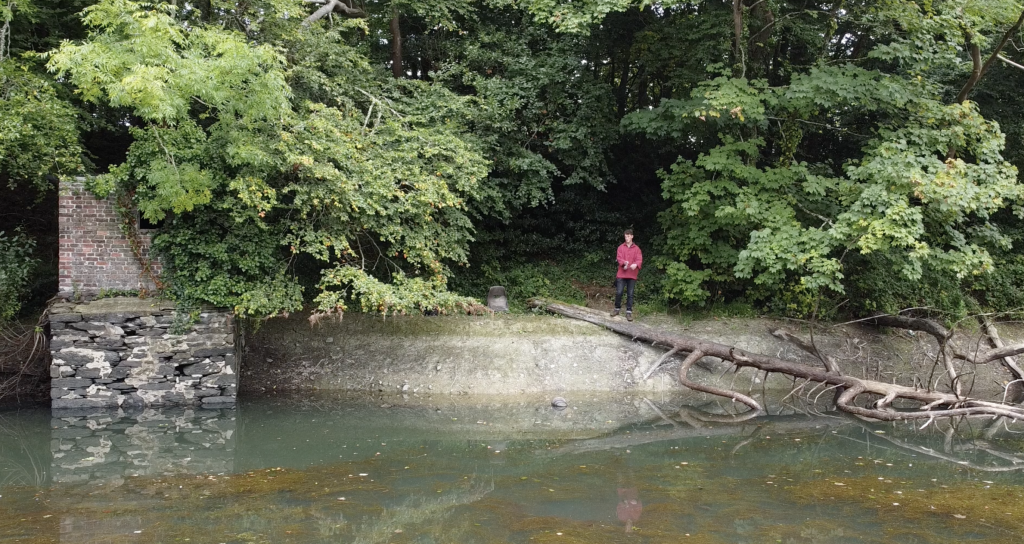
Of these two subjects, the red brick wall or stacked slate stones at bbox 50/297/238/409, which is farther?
the red brick wall

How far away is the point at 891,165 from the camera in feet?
35.1

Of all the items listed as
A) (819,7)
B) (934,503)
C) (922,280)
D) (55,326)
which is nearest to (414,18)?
(819,7)

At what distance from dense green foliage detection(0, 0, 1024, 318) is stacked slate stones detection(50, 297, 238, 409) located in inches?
22.4

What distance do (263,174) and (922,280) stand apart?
11.9 m

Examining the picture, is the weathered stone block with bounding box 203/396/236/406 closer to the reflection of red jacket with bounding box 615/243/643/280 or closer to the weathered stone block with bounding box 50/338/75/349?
the weathered stone block with bounding box 50/338/75/349

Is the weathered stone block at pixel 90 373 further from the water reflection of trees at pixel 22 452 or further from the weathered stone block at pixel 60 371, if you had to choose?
the water reflection of trees at pixel 22 452

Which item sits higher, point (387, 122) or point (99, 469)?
point (387, 122)

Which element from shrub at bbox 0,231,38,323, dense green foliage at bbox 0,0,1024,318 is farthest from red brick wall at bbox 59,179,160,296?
shrub at bbox 0,231,38,323

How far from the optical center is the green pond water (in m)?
6.04

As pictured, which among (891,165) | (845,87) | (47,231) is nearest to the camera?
(891,165)

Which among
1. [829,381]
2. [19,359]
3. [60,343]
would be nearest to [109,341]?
[60,343]

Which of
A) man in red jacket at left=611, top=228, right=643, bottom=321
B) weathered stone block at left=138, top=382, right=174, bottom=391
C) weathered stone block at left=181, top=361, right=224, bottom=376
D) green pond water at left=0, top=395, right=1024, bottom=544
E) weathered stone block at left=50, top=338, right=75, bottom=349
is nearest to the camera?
green pond water at left=0, top=395, right=1024, bottom=544

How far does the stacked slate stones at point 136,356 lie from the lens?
10148mm

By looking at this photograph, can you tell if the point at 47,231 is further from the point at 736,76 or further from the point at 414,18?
the point at 736,76
